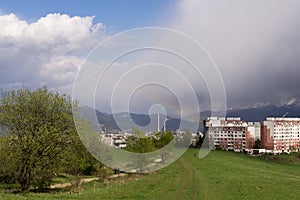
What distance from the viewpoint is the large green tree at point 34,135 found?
3158 cm

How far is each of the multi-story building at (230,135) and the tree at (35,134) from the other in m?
121

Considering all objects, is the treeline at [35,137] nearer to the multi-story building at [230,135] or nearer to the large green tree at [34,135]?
Result: the large green tree at [34,135]

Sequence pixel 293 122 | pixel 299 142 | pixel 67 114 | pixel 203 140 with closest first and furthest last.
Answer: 1. pixel 67 114
2. pixel 203 140
3. pixel 299 142
4. pixel 293 122

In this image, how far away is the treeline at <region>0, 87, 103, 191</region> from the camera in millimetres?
31594

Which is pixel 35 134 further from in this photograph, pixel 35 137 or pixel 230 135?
pixel 230 135

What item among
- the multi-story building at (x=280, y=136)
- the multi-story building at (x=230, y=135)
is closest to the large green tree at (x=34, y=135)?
the multi-story building at (x=230, y=135)

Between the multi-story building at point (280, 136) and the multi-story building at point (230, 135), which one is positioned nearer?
the multi-story building at point (280, 136)

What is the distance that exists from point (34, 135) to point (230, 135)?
142 meters

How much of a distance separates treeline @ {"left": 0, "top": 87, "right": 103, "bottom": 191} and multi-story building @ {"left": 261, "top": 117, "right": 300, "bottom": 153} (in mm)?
125632

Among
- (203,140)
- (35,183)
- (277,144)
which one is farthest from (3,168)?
(277,144)

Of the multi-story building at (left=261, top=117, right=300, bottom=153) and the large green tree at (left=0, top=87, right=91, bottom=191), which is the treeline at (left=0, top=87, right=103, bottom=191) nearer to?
the large green tree at (left=0, top=87, right=91, bottom=191)

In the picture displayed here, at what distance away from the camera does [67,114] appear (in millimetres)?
34688

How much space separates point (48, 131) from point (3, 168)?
5.29 metres

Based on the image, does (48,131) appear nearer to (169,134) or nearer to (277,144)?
(169,134)
